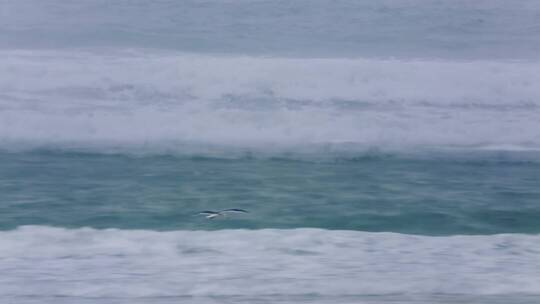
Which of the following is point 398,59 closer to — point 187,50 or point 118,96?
point 187,50

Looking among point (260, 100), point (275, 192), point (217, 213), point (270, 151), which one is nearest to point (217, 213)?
point (217, 213)

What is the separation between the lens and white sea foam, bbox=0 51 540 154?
7.52m

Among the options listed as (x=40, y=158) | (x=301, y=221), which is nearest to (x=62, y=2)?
(x=40, y=158)

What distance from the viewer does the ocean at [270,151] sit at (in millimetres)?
4016

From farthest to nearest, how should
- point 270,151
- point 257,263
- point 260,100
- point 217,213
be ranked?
point 260,100, point 270,151, point 217,213, point 257,263

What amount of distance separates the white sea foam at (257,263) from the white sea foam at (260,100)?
2797mm

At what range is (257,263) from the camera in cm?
415

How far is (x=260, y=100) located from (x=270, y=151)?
40.9 inches

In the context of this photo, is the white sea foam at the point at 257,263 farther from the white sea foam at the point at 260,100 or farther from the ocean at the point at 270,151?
the white sea foam at the point at 260,100

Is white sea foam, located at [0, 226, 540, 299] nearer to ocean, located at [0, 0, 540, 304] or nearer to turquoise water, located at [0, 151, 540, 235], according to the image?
ocean, located at [0, 0, 540, 304]

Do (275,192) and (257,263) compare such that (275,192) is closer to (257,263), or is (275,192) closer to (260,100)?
(257,263)

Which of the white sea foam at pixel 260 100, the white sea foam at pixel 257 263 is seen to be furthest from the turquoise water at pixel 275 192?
the white sea foam at pixel 260 100

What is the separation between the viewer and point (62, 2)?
9227 mm

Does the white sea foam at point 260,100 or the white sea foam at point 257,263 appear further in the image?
the white sea foam at point 260,100
